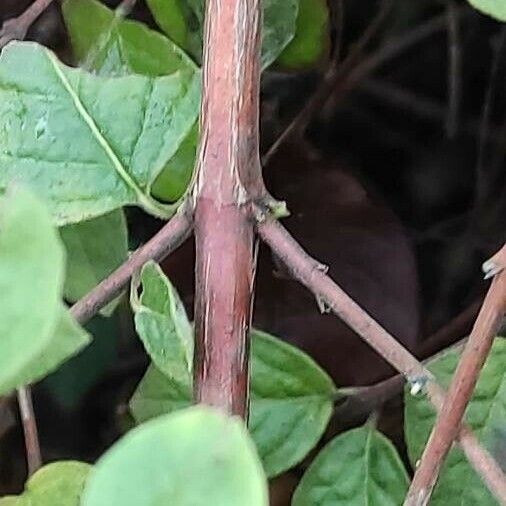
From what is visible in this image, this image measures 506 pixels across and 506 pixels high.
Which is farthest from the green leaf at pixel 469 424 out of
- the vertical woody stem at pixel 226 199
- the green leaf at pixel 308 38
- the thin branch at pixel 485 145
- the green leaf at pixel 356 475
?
the thin branch at pixel 485 145

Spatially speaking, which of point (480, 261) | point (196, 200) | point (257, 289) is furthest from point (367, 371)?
point (196, 200)

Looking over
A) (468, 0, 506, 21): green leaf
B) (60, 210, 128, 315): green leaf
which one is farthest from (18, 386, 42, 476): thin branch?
(468, 0, 506, 21): green leaf

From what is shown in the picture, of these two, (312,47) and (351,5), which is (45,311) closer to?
(312,47)

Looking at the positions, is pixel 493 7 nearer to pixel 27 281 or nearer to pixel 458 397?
pixel 458 397

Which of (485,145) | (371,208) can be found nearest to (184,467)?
(371,208)

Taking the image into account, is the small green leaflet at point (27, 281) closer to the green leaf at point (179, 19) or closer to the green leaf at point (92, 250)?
the green leaf at point (92, 250)

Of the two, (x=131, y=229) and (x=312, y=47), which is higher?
(x=312, y=47)

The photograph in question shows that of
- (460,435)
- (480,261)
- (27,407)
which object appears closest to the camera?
(460,435)
